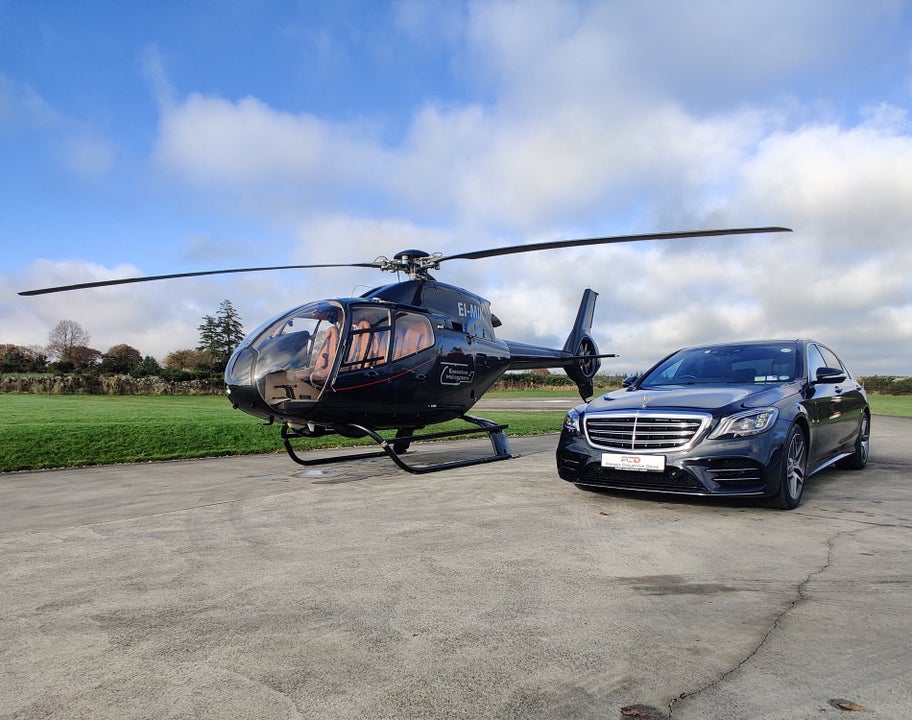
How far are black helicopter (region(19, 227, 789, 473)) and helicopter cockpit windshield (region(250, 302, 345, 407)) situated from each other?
1cm

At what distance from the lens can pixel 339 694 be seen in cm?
235

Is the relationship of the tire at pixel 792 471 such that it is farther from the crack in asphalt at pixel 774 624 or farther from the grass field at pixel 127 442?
the grass field at pixel 127 442

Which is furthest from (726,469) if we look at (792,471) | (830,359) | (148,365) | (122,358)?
(122,358)

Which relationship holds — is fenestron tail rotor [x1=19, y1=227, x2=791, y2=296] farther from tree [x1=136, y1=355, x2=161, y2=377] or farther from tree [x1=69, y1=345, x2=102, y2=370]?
tree [x1=69, y1=345, x2=102, y2=370]

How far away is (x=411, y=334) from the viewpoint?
872cm

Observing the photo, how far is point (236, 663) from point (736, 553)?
339cm

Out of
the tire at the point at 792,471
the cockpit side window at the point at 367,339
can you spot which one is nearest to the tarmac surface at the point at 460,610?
the tire at the point at 792,471

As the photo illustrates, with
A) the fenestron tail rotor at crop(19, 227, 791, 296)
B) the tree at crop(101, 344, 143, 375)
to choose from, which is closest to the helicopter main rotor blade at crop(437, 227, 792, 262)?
the fenestron tail rotor at crop(19, 227, 791, 296)

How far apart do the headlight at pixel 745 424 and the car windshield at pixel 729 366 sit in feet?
3.42

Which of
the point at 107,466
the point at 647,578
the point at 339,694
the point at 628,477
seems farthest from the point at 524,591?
the point at 107,466

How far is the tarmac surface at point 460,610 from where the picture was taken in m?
2.35

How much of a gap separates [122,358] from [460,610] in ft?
239

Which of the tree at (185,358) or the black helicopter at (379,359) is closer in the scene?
the black helicopter at (379,359)

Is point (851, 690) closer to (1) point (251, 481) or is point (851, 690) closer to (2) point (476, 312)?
(1) point (251, 481)
